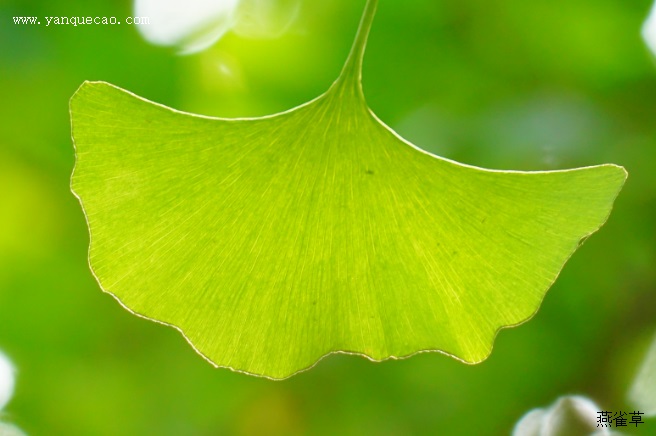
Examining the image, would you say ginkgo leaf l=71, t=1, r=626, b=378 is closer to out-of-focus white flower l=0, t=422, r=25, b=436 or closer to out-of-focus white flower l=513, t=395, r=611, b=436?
out-of-focus white flower l=513, t=395, r=611, b=436

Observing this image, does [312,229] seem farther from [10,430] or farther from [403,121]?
[10,430]

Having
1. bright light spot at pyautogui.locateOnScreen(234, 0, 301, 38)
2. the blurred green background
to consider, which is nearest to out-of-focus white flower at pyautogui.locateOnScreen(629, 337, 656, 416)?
the blurred green background

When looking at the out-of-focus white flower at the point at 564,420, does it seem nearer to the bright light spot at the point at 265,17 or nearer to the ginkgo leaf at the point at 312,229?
the ginkgo leaf at the point at 312,229

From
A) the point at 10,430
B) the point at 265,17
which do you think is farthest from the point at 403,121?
the point at 10,430

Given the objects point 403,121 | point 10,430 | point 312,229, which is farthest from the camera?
point 10,430

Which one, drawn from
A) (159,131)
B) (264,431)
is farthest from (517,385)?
(159,131)

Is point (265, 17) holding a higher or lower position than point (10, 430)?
higher

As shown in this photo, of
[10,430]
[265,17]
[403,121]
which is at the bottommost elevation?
[10,430]

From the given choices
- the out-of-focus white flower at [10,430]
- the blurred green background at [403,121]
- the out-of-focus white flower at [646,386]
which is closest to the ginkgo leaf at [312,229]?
the blurred green background at [403,121]
